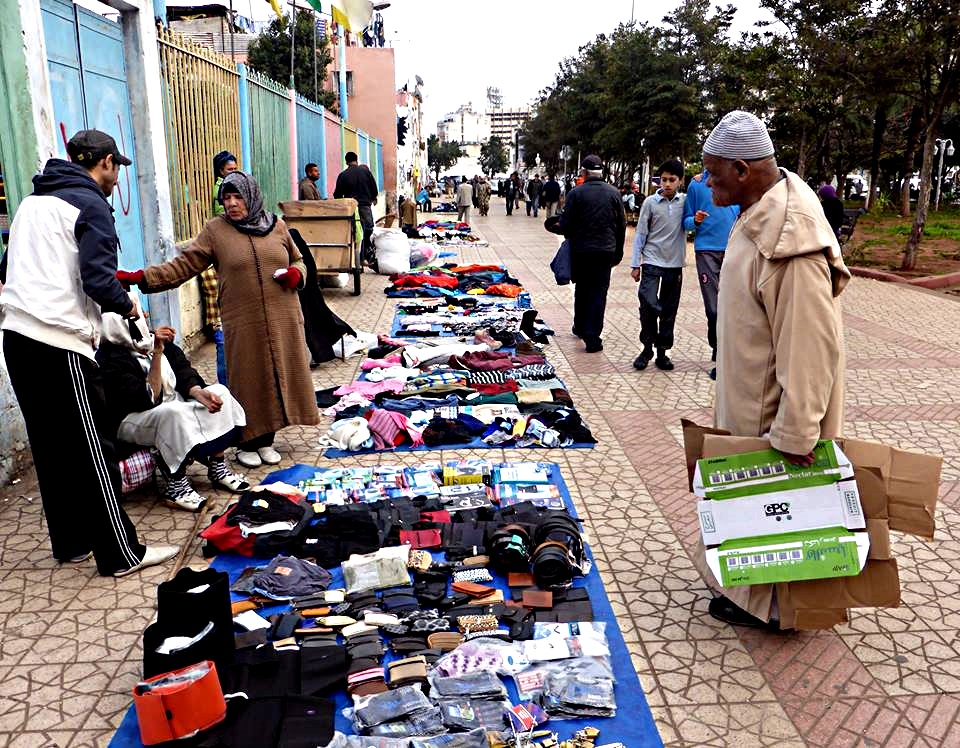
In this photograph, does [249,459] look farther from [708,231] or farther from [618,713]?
[708,231]

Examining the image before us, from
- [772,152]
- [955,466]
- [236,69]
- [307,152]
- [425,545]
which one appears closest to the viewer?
[772,152]

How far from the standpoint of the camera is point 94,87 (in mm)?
6707

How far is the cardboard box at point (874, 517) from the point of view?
3.18 metres

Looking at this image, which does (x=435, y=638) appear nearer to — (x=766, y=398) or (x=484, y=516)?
(x=484, y=516)

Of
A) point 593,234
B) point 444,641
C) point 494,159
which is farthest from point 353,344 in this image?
point 494,159

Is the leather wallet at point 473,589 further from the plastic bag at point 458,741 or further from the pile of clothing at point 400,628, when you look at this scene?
the plastic bag at point 458,741

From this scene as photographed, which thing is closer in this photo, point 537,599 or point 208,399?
point 537,599

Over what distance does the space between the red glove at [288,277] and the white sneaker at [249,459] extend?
1177 millimetres

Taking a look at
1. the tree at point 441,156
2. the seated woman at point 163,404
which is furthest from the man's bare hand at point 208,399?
the tree at point 441,156

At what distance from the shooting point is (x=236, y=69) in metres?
10.6

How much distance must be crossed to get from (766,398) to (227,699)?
2.34 meters

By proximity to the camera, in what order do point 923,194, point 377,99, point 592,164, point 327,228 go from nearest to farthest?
point 592,164
point 327,228
point 923,194
point 377,99

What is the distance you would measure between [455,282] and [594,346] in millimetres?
4780

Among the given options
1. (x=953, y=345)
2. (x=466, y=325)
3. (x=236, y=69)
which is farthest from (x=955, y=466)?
(x=236, y=69)
